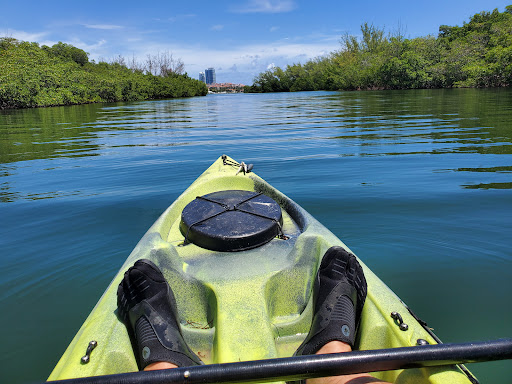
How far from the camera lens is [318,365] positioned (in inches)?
45.9

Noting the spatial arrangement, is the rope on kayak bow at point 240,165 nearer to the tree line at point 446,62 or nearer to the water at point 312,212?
the water at point 312,212

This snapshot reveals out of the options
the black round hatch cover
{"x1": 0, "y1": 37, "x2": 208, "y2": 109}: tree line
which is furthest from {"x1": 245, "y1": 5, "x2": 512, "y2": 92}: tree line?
the black round hatch cover

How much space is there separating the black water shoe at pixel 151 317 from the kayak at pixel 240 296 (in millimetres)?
69

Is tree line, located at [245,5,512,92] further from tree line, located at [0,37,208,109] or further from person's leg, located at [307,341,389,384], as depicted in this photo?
person's leg, located at [307,341,389,384]

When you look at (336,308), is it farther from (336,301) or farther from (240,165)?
(240,165)

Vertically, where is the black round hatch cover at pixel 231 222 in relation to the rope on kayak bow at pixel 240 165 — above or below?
below

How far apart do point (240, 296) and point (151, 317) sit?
50 centimetres

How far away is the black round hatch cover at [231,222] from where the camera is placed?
252 cm

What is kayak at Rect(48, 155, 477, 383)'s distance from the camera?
161cm

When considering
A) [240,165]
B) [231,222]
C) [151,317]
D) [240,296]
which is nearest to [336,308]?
[240,296]

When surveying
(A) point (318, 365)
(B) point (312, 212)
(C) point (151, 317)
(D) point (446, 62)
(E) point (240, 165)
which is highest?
(D) point (446, 62)

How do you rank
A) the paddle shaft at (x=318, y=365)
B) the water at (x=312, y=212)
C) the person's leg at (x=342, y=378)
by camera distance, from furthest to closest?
the water at (x=312, y=212), the person's leg at (x=342, y=378), the paddle shaft at (x=318, y=365)

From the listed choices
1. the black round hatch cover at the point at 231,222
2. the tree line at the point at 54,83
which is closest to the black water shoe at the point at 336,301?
the black round hatch cover at the point at 231,222

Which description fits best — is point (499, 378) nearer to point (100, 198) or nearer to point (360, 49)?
point (100, 198)
